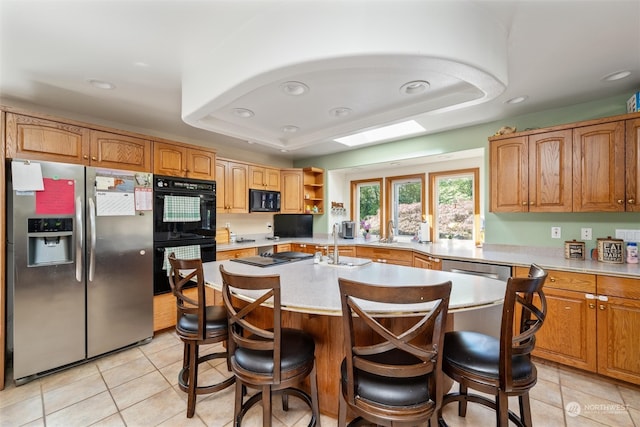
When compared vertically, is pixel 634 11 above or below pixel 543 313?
above

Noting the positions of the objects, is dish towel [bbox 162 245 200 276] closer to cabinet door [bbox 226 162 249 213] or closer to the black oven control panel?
the black oven control panel

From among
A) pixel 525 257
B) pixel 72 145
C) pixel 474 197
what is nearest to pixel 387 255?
pixel 474 197

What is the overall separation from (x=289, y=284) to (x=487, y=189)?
272 centimetres

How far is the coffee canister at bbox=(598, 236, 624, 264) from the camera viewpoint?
93.8 inches

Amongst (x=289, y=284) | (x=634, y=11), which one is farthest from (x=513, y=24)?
(x=289, y=284)

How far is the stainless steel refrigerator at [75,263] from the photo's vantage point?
212 centimetres

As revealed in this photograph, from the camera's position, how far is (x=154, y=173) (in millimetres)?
2969

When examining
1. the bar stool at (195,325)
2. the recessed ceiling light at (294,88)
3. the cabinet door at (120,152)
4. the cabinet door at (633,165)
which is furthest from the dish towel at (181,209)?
the cabinet door at (633,165)

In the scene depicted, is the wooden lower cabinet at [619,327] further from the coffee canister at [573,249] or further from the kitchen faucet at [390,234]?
the kitchen faucet at [390,234]

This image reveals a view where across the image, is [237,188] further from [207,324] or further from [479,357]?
[479,357]

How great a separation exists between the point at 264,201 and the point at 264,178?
1.26 feet

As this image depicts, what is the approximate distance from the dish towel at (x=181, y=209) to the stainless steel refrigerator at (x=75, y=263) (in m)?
0.18

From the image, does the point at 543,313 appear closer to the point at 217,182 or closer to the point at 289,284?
the point at 289,284

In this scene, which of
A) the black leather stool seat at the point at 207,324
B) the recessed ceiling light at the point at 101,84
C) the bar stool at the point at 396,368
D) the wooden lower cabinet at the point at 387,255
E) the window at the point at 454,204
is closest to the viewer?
the bar stool at the point at 396,368
